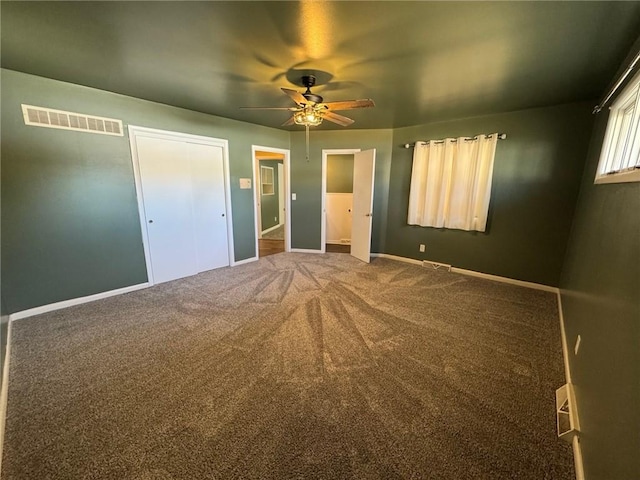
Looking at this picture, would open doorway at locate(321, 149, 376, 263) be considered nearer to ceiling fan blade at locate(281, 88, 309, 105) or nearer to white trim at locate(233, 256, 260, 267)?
white trim at locate(233, 256, 260, 267)

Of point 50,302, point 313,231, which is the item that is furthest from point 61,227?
point 313,231

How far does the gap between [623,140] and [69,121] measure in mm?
5306

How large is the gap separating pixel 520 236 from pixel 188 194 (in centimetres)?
494

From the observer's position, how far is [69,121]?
2.72 m

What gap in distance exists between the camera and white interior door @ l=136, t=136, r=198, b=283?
11.1ft

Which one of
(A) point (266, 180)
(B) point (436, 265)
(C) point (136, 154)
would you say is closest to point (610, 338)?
(B) point (436, 265)

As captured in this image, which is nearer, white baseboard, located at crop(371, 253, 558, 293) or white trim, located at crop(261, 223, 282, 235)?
white baseboard, located at crop(371, 253, 558, 293)

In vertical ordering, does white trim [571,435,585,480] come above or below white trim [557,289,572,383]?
below

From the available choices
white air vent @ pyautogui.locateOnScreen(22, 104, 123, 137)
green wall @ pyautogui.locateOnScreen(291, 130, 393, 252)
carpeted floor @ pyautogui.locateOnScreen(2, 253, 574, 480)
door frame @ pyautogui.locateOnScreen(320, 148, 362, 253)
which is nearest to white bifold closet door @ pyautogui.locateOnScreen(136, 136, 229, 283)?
white air vent @ pyautogui.locateOnScreen(22, 104, 123, 137)

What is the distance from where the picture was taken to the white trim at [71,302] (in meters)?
2.66

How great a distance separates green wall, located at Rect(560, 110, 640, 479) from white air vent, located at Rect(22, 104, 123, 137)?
15.0 feet

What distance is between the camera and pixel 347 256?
5.15 meters

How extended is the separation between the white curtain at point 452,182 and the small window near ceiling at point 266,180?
14.2 feet

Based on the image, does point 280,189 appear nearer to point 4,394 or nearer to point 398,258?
point 398,258
